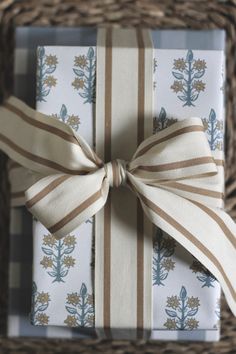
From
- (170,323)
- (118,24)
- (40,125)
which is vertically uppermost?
(118,24)

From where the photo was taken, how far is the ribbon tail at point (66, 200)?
2.01ft

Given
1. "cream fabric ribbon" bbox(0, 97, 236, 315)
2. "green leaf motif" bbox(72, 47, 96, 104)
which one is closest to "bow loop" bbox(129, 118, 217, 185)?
"cream fabric ribbon" bbox(0, 97, 236, 315)

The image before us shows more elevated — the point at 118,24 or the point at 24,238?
the point at 118,24

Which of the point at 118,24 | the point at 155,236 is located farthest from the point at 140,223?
the point at 118,24

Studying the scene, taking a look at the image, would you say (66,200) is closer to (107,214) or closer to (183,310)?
(107,214)

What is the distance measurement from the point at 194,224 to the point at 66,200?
0.14m

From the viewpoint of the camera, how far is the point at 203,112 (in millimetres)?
659

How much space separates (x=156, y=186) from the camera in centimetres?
63

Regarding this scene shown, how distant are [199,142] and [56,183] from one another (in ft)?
0.51

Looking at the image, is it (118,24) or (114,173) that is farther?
(118,24)

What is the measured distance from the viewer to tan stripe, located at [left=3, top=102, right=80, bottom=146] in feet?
2.07

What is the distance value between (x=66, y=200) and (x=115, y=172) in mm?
59

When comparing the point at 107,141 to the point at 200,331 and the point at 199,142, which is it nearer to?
the point at 199,142

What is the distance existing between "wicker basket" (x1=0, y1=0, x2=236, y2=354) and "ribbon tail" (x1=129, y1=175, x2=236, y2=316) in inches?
5.6
